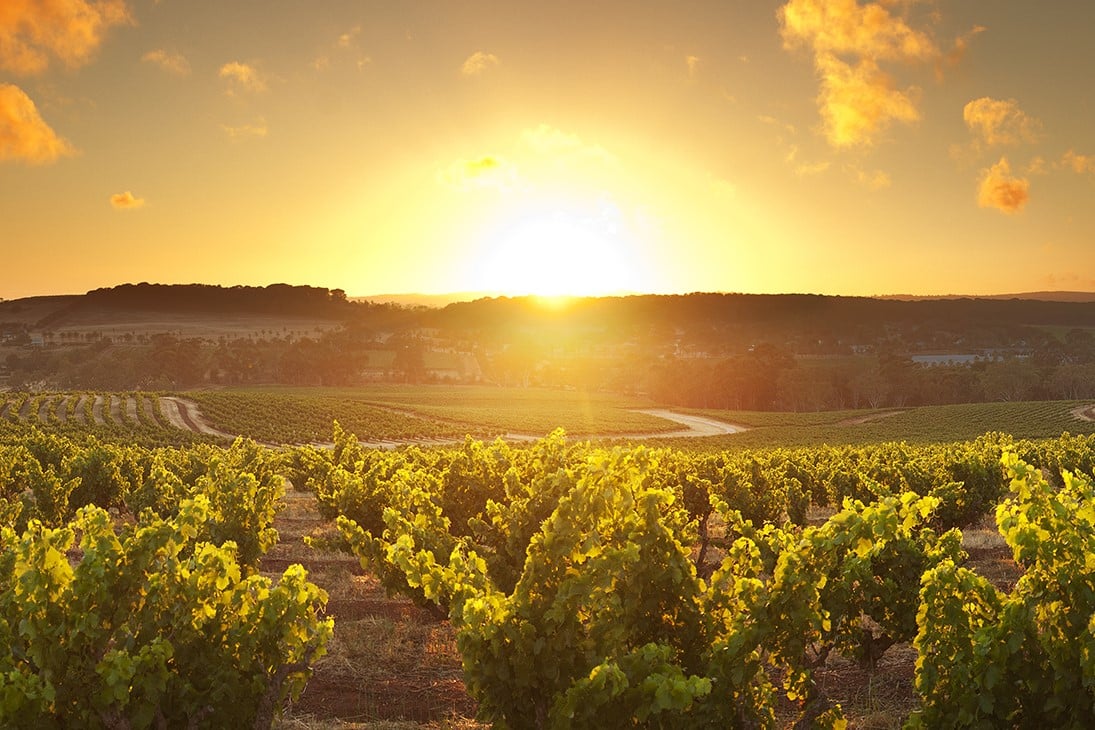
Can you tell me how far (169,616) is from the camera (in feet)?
23.7

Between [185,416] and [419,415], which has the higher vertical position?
[185,416]

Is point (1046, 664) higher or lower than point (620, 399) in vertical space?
higher

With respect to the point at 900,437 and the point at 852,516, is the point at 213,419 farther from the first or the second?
the point at 852,516

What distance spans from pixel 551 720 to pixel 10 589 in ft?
18.5

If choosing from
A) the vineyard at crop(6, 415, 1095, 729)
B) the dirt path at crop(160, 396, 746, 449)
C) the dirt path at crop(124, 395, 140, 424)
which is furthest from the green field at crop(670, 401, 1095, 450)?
the dirt path at crop(124, 395, 140, 424)

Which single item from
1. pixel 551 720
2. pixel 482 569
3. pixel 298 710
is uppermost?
pixel 482 569

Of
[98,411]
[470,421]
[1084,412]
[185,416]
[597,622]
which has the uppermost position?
[597,622]

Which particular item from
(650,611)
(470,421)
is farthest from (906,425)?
(650,611)

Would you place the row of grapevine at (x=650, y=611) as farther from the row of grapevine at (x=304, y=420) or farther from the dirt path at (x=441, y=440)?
the row of grapevine at (x=304, y=420)

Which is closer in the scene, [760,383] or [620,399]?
[760,383]

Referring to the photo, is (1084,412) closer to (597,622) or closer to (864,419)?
(864,419)

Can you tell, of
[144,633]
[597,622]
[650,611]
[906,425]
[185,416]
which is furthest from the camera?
[906,425]

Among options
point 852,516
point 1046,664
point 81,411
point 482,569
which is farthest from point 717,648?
point 81,411

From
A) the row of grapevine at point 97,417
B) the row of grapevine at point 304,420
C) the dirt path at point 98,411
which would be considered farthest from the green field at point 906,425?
the dirt path at point 98,411
